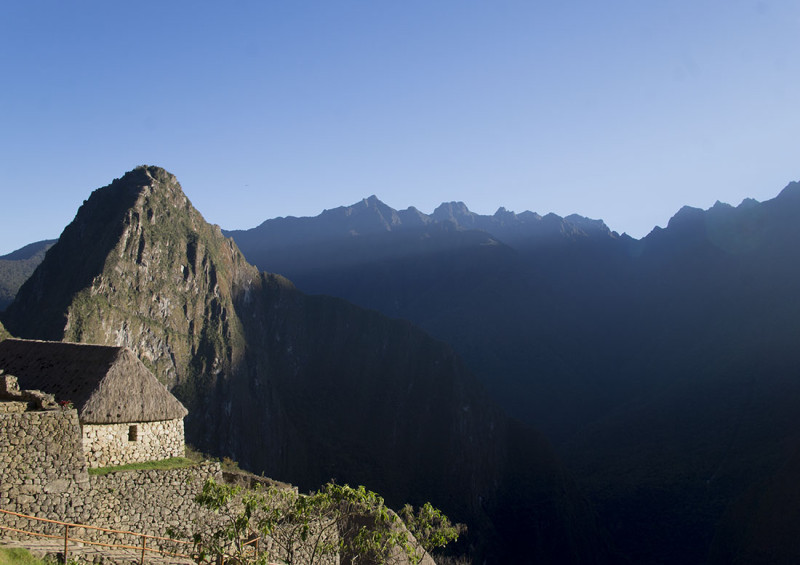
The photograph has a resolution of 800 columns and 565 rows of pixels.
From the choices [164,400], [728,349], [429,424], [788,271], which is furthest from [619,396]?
[164,400]

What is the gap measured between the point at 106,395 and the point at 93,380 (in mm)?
1559

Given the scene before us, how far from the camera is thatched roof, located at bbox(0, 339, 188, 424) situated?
62.3 feet

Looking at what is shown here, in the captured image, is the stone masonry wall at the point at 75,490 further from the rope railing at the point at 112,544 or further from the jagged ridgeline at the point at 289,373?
the jagged ridgeline at the point at 289,373

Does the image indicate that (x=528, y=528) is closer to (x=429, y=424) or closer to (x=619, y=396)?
(x=429, y=424)

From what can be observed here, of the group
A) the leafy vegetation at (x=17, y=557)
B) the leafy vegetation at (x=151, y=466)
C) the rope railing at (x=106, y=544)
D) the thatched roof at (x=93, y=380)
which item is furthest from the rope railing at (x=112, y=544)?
the thatched roof at (x=93, y=380)

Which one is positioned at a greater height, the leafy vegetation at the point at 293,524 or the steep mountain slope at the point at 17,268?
the steep mountain slope at the point at 17,268

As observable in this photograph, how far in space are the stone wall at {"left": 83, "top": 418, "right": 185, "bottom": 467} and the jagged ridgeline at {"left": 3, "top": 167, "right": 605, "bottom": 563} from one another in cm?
6277

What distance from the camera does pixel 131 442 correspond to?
1880 cm

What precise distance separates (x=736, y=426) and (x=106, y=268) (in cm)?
9754

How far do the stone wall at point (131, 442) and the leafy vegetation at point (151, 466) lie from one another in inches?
8.3

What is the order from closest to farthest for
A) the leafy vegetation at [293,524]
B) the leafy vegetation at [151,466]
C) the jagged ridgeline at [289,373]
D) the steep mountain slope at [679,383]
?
the leafy vegetation at [293,524] → the leafy vegetation at [151,466] → the steep mountain slope at [679,383] → the jagged ridgeline at [289,373]

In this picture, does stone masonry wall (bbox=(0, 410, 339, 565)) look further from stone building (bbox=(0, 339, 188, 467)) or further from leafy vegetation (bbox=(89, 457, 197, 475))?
stone building (bbox=(0, 339, 188, 467))

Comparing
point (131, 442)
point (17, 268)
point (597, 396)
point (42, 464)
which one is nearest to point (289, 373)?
point (17, 268)

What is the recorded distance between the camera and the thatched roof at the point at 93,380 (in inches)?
748
